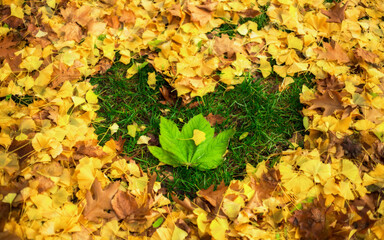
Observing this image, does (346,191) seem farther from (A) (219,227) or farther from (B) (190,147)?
(B) (190,147)

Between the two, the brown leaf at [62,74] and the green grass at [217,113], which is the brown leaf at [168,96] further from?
the brown leaf at [62,74]

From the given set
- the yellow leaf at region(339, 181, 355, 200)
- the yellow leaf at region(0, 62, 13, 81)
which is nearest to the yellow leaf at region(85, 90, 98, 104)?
the yellow leaf at region(0, 62, 13, 81)

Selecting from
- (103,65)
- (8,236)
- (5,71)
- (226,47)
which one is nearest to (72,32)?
(103,65)

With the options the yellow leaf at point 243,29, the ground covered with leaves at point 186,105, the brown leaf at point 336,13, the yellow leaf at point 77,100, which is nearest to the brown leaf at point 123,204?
the ground covered with leaves at point 186,105

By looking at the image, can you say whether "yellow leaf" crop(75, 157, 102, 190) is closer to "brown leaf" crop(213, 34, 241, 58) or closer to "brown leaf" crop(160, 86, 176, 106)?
"brown leaf" crop(160, 86, 176, 106)

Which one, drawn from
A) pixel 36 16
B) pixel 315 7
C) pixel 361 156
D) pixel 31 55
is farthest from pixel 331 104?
pixel 36 16

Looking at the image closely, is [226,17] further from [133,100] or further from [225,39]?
[133,100]
